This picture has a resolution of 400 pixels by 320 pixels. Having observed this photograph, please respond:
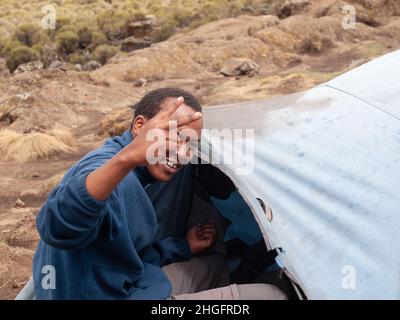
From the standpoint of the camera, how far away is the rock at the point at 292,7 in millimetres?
18141

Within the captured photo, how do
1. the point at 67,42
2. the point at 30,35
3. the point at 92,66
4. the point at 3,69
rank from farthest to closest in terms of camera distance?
the point at 30,35 < the point at 67,42 < the point at 3,69 < the point at 92,66

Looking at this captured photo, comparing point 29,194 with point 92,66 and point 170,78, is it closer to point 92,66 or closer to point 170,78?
point 170,78

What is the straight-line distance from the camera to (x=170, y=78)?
14.4m

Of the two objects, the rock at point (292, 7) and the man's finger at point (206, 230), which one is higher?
the man's finger at point (206, 230)

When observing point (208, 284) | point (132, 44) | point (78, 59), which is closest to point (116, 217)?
point (208, 284)

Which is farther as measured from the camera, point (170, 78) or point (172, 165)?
point (170, 78)

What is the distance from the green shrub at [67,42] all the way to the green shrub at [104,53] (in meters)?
2.55

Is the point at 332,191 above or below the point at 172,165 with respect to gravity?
below

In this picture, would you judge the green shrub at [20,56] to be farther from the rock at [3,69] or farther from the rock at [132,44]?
the rock at [132,44]

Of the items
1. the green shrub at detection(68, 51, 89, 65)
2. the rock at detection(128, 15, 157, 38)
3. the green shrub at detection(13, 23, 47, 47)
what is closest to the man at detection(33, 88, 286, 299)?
the green shrub at detection(68, 51, 89, 65)

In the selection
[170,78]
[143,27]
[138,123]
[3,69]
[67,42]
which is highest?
[138,123]

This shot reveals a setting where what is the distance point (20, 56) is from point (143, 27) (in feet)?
15.1

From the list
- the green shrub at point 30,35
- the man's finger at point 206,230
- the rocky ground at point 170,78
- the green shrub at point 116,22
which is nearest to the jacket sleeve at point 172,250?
the man's finger at point 206,230
